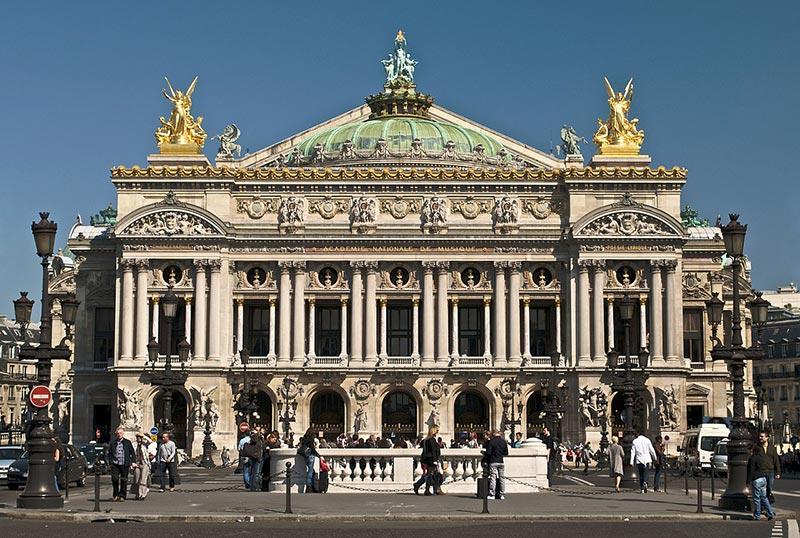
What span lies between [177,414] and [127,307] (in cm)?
796

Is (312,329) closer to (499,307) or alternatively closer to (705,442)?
(499,307)

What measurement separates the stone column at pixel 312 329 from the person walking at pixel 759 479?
5998cm

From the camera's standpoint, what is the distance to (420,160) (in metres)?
112

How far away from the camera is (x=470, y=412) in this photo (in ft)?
329

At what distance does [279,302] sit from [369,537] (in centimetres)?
6608

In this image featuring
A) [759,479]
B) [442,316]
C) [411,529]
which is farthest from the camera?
[442,316]

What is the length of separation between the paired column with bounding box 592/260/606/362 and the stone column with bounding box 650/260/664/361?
3272 mm

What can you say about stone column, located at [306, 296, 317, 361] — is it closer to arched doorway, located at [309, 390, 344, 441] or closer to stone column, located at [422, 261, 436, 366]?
arched doorway, located at [309, 390, 344, 441]

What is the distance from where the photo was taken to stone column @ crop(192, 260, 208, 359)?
98188mm

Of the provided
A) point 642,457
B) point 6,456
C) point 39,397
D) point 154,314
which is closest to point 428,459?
point 642,457

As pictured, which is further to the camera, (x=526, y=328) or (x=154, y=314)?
(x=526, y=328)

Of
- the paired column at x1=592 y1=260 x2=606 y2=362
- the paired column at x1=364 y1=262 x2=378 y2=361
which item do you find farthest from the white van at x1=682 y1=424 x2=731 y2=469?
the paired column at x1=364 y1=262 x2=378 y2=361

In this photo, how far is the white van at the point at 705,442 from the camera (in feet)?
253

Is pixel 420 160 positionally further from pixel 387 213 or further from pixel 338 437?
pixel 338 437
